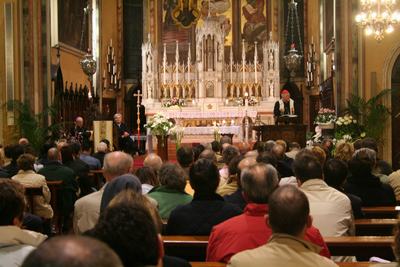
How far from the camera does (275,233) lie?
309 centimetres

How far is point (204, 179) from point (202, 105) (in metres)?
18.0

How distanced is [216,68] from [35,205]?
53.2 feet

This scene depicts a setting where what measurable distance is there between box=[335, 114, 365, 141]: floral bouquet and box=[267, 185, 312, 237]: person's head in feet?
39.8

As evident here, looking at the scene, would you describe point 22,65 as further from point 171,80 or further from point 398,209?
point 398,209

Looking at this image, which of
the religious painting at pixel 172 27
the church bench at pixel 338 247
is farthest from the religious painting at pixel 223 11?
the church bench at pixel 338 247

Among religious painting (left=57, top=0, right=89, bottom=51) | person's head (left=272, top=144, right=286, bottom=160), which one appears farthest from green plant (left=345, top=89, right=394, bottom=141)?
religious painting (left=57, top=0, right=89, bottom=51)

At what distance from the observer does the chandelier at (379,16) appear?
12852mm

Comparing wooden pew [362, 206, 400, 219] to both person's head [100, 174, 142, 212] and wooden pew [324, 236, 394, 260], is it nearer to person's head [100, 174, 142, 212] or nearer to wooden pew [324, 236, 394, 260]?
wooden pew [324, 236, 394, 260]

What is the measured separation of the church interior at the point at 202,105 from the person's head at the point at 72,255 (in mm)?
25

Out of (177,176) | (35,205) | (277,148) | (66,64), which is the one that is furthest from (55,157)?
(66,64)

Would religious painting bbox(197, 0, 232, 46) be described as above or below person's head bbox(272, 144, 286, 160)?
above

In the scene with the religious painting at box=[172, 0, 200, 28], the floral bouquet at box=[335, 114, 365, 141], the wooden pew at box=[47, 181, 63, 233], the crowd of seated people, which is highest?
the religious painting at box=[172, 0, 200, 28]

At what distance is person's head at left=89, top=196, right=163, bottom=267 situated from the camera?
224cm

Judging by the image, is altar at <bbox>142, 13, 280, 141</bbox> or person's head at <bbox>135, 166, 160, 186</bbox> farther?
altar at <bbox>142, 13, 280, 141</bbox>
